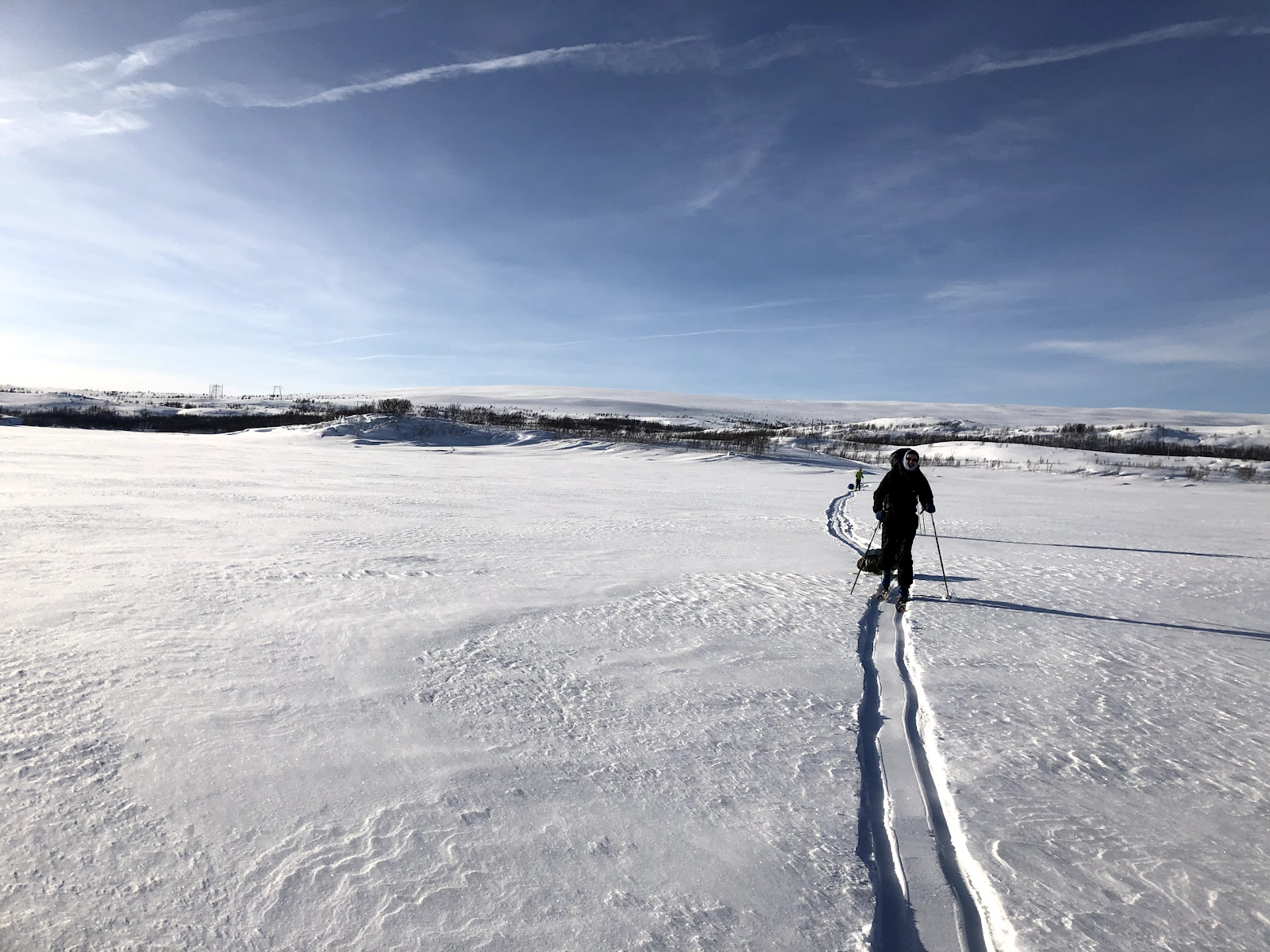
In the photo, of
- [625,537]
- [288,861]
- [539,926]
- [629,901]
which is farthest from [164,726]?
[625,537]

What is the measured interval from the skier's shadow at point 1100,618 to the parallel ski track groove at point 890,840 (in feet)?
7.88

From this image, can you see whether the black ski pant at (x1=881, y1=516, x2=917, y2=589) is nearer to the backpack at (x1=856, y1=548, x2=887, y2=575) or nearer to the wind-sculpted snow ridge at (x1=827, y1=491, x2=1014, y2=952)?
the backpack at (x1=856, y1=548, x2=887, y2=575)

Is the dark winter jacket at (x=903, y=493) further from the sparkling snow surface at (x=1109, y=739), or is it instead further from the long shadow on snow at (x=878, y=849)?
the long shadow on snow at (x=878, y=849)

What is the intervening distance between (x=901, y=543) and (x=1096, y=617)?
1795mm

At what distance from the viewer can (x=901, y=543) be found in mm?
6336

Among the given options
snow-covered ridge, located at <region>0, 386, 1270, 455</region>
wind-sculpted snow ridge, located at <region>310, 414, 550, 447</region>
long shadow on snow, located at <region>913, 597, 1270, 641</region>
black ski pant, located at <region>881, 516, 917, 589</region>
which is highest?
snow-covered ridge, located at <region>0, 386, 1270, 455</region>

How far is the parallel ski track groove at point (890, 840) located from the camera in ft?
7.43

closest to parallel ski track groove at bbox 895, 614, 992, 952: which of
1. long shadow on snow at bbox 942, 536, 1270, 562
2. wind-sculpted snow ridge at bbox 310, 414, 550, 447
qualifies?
long shadow on snow at bbox 942, 536, 1270, 562

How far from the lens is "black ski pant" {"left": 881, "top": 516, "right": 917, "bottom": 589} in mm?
6293

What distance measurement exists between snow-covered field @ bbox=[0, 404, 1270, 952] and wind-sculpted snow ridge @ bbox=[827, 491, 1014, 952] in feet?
0.18

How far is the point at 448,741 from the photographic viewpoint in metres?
3.27

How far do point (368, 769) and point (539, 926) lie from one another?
1213mm

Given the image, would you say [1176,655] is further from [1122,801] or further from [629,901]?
[629,901]

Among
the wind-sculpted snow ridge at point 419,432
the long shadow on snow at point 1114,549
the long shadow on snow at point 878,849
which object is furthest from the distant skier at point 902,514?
the wind-sculpted snow ridge at point 419,432
